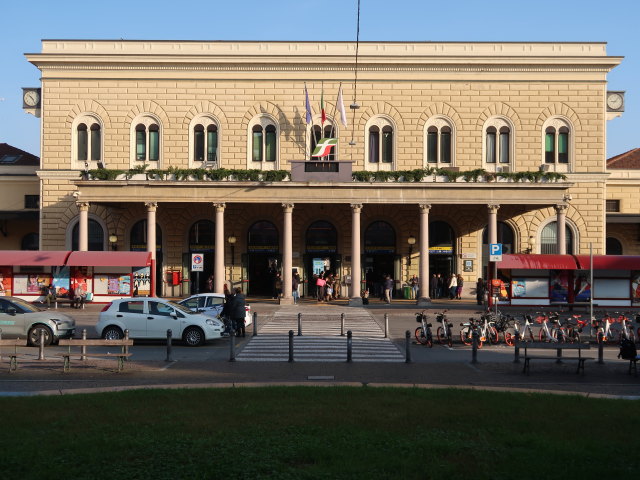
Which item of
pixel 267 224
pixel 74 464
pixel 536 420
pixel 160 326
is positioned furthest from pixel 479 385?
pixel 267 224

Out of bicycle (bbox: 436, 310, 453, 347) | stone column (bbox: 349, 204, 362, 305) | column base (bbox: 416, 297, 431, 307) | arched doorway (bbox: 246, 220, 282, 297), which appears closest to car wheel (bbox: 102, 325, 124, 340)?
bicycle (bbox: 436, 310, 453, 347)

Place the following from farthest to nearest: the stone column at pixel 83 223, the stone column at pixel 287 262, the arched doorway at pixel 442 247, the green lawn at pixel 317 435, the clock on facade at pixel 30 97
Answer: the clock on facade at pixel 30 97, the arched doorway at pixel 442 247, the stone column at pixel 83 223, the stone column at pixel 287 262, the green lawn at pixel 317 435

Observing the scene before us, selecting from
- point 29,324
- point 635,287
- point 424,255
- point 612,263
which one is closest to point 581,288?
point 612,263

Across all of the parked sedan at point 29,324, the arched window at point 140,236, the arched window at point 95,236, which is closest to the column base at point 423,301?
the arched window at point 140,236

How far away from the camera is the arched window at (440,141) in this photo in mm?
44188

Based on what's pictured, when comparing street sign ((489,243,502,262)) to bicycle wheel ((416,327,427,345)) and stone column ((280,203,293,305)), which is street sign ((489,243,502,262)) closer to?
bicycle wheel ((416,327,427,345))

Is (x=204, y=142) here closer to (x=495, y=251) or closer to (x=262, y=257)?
(x=262, y=257)

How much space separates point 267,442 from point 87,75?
127 ft

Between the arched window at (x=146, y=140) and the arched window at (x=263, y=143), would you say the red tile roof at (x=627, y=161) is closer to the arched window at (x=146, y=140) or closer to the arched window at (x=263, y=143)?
the arched window at (x=263, y=143)

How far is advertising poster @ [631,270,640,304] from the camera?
3475 centimetres

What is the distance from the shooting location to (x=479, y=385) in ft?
52.6

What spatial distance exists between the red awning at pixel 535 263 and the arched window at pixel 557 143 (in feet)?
35.5

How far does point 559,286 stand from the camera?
115ft

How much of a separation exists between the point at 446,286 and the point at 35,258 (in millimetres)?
23794
